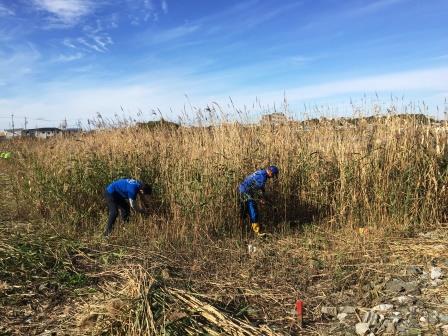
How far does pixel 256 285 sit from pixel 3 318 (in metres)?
2.36

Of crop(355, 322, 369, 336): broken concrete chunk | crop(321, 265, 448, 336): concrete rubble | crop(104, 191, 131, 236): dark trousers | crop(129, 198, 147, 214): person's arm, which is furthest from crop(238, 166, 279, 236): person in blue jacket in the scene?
crop(355, 322, 369, 336): broken concrete chunk

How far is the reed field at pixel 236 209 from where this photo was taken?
4035 millimetres

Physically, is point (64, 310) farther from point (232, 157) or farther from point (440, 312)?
point (232, 157)

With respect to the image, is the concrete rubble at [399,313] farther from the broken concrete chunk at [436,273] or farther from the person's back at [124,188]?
the person's back at [124,188]

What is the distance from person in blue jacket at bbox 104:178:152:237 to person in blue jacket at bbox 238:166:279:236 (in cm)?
145

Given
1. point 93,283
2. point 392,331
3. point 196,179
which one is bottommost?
point 392,331

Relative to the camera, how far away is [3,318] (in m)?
3.50

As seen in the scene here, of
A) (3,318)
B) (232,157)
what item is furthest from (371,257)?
(3,318)

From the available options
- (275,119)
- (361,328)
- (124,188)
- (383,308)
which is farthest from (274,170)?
(361,328)

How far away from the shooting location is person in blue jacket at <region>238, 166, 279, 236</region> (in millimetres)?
6246

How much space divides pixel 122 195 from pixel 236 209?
5.95 feet

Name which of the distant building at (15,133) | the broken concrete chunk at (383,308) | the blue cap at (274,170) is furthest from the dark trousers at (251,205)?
the distant building at (15,133)

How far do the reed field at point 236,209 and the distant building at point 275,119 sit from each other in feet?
0.46

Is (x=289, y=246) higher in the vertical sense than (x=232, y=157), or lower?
lower
